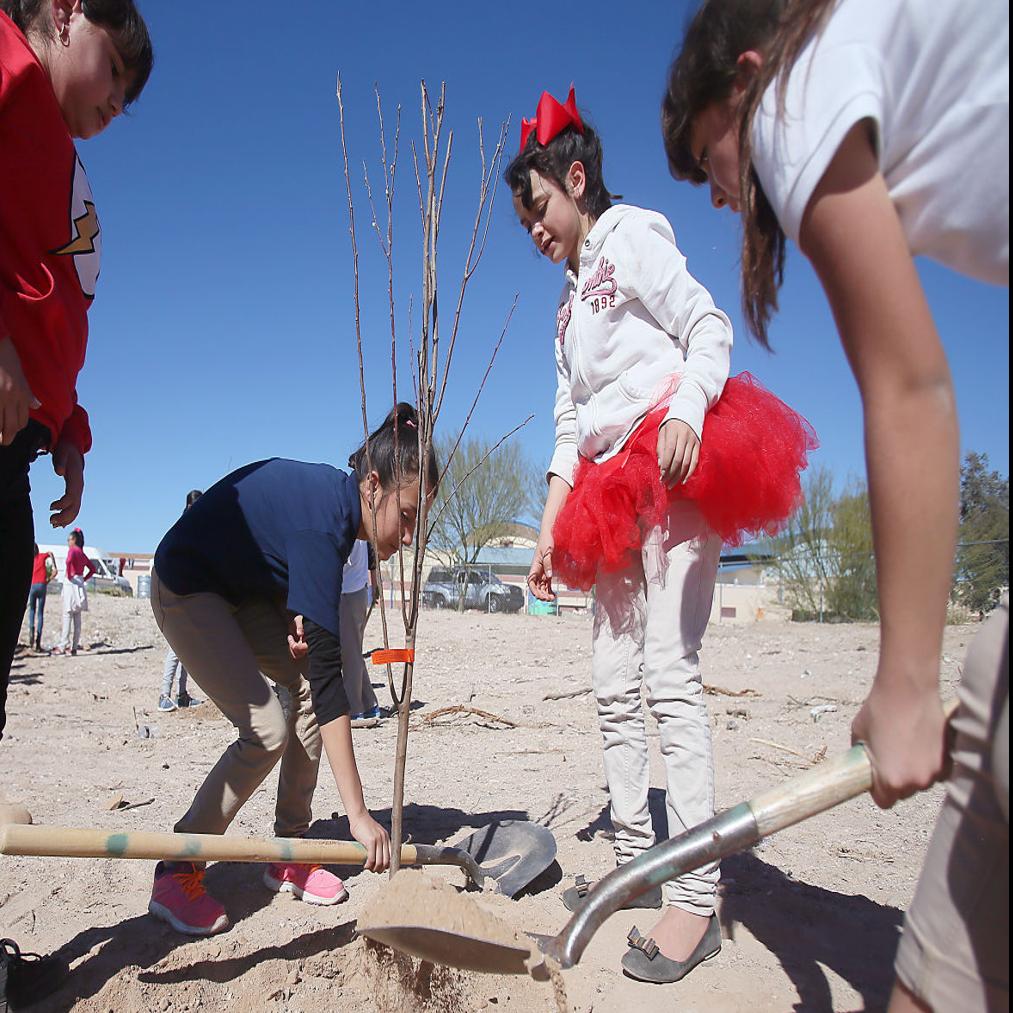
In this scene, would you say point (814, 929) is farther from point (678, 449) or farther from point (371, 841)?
point (678, 449)

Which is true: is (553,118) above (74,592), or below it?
above

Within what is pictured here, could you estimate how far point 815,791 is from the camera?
3.37ft

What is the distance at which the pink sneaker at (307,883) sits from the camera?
2653mm

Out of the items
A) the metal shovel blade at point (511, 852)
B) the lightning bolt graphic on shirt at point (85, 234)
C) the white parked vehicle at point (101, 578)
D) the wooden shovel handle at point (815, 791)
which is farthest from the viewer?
the white parked vehicle at point (101, 578)

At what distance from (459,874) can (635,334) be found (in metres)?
1.97

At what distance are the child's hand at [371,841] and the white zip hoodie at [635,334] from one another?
124 cm

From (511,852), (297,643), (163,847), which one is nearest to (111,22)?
(297,643)

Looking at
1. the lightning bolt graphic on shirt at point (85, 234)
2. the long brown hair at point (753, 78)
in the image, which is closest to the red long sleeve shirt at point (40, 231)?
the lightning bolt graphic on shirt at point (85, 234)

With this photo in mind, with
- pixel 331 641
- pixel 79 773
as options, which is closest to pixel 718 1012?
pixel 331 641

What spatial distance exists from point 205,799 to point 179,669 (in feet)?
16.2

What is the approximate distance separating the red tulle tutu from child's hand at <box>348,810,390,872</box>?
0.96m

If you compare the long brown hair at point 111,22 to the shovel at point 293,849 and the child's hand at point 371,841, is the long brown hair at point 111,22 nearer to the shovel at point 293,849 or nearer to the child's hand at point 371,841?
the shovel at point 293,849

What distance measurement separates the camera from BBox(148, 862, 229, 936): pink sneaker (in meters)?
2.40

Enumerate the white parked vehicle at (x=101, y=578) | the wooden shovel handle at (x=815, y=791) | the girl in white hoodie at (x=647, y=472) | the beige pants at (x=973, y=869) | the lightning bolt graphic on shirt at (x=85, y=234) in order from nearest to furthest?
the beige pants at (x=973, y=869)
the wooden shovel handle at (x=815, y=791)
the lightning bolt graphic on shirt at (x=85, y=234)
the girl in white hoodie at (x=647, y=472)
the white parked vehicle at (x=101, y=578)
